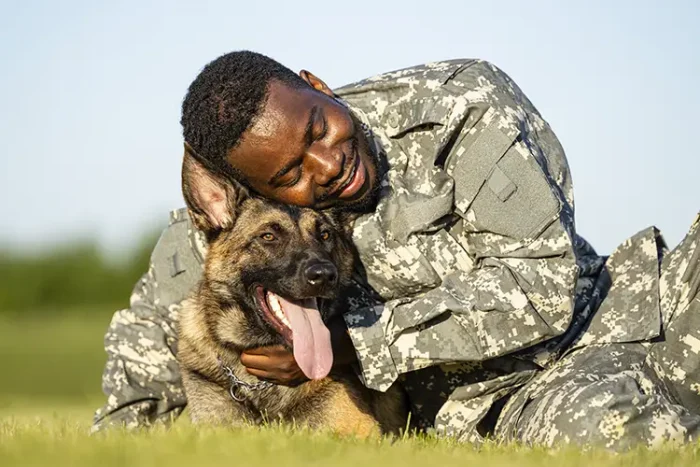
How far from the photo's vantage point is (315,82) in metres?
5.03

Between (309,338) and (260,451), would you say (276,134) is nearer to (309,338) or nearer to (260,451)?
(309,338)

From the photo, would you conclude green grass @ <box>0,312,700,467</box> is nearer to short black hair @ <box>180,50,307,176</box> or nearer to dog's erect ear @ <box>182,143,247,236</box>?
dog's erect ear @ <box>182,143,247,236</box>

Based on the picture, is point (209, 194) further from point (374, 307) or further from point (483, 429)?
point (483, 429)

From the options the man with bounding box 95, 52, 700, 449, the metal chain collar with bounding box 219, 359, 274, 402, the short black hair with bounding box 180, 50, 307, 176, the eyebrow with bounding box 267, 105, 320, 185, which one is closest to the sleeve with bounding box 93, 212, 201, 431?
the man with bounding box 95, 52, 700, 449

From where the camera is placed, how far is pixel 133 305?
6.23 meters

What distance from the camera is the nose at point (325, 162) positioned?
457 centimetres

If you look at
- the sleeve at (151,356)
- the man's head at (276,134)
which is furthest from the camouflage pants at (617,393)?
the sleeve at (151,356)

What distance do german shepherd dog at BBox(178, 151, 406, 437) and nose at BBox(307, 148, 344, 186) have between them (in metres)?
0.42

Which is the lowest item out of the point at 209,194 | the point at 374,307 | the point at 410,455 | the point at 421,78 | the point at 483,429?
the point at 483,429

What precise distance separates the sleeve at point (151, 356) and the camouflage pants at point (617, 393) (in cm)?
189

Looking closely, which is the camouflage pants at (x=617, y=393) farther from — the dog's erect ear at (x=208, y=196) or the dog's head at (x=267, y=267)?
the dog's erect ear at (x=208, y=196)

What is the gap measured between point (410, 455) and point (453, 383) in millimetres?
1808

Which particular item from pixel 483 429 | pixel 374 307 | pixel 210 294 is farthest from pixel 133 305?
pixel 483 429

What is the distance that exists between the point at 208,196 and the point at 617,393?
236 centimetres
